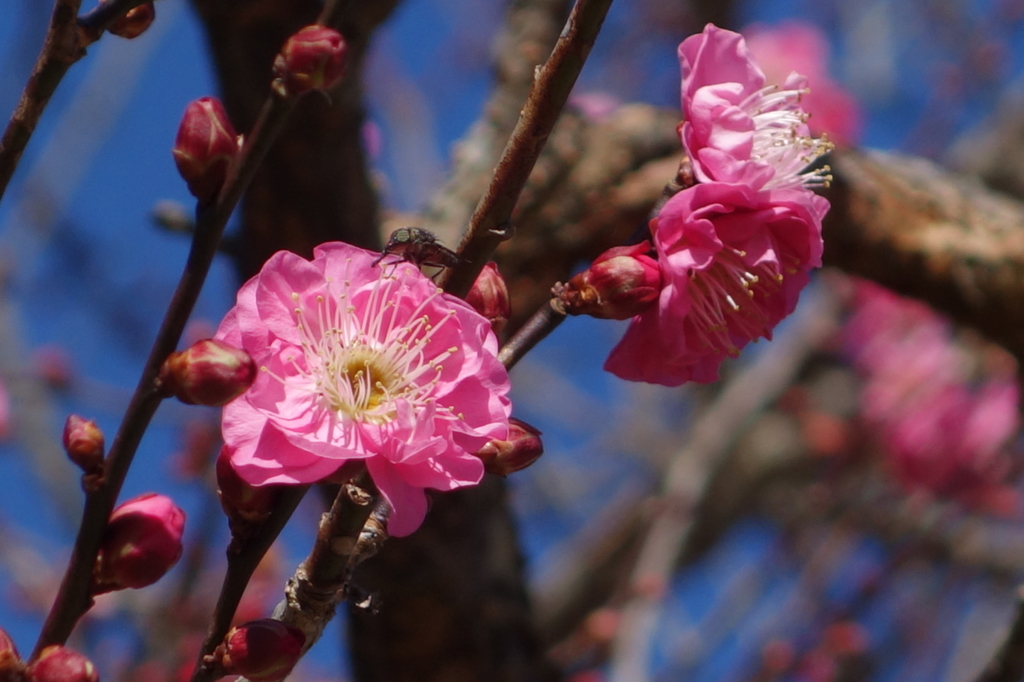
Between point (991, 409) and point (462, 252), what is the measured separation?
313cm

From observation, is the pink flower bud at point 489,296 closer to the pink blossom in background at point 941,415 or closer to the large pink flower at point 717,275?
the large pink flower at point 717,275

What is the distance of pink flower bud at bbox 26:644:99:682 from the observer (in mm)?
620

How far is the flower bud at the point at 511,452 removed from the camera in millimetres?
708

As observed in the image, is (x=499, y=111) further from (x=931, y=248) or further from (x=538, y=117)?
(x=538, y=117)

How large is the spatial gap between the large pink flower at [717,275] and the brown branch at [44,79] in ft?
1.39

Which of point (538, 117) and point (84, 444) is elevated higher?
point (538, 117)

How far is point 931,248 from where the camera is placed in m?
2.02

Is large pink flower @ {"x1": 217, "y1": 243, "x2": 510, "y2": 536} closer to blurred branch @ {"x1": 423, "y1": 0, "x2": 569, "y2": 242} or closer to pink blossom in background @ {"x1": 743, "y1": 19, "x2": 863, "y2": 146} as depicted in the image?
blurred branch @ {"x1": 423, "y1": 0, "x2": 569, "y2": 242}

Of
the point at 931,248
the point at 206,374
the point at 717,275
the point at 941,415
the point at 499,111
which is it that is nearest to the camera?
the point at 206,374

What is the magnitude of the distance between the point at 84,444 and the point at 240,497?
0.36 ft

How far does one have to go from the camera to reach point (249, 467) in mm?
645

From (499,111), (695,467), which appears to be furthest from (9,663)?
(695,467)

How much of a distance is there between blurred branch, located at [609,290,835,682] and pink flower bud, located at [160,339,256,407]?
1435 millimetres

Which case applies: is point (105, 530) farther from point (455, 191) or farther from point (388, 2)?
point (455, 191)
